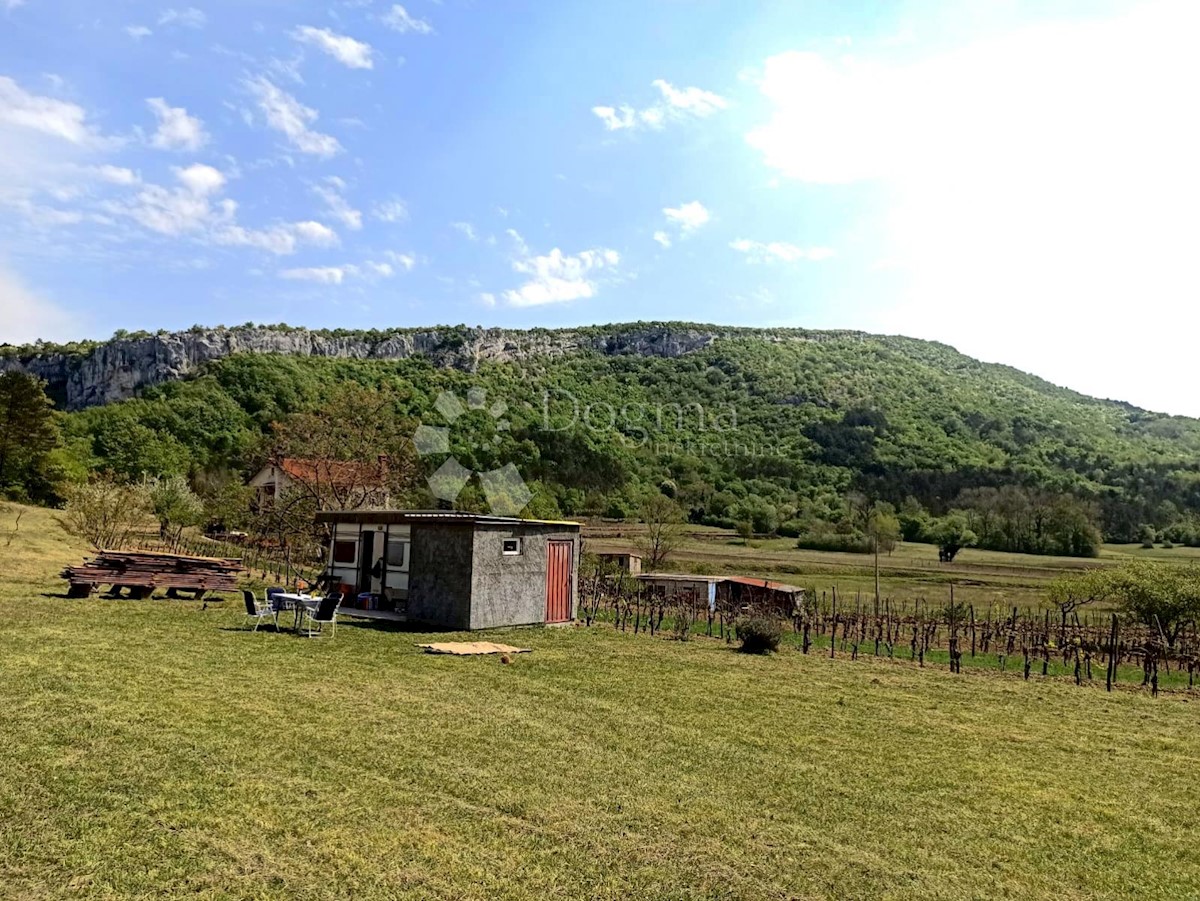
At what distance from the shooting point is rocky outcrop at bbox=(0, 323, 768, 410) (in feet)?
264

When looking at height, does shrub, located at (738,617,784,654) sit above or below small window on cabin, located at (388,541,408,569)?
below

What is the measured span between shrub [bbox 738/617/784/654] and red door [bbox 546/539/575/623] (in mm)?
4360

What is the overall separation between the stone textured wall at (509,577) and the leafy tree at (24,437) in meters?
31.7

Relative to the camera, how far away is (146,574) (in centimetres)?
1773

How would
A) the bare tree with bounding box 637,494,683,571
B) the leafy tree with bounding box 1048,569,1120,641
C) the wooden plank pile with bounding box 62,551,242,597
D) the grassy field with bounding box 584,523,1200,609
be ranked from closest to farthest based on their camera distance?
the wooden plank pile with bounding box 62,551,242,597 < the leafy tree with bounding box 1048,569,1120,641 < the grassy field with bounding box 584,523,1200,609 < the bare tree with bounding box 637,494,683,571

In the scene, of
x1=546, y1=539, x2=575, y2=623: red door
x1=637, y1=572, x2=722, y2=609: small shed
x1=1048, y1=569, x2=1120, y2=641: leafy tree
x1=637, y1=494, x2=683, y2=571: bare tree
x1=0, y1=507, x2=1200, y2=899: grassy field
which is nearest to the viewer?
x1=0, y1=507, x2=1200, y2=899: grassy field

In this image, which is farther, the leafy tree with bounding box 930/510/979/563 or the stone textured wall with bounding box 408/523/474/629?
the leafy tree with bounding box 930/510/979/563

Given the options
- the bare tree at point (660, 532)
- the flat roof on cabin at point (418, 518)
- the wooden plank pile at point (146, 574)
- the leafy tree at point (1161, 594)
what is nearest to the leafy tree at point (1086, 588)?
the leafy tree at point (1161, 594)

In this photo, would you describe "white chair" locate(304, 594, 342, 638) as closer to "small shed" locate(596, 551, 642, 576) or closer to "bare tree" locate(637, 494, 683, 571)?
"small shed" locate(596, 551, 642, 576)

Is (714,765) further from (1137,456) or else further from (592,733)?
(1137,456)

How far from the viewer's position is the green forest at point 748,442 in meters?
57.8

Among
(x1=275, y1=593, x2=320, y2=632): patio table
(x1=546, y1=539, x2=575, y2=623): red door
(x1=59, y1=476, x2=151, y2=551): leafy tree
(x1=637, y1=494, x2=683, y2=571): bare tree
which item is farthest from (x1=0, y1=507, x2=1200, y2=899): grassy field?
(x1=637, y1=494, x2=683, y2=571): bare tree

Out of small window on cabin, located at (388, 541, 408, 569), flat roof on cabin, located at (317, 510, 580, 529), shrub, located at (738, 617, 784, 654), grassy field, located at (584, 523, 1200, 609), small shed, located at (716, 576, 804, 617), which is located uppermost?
flat roof on cabin, located at (317, 510, 580, 529)

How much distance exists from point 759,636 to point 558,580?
493cm
